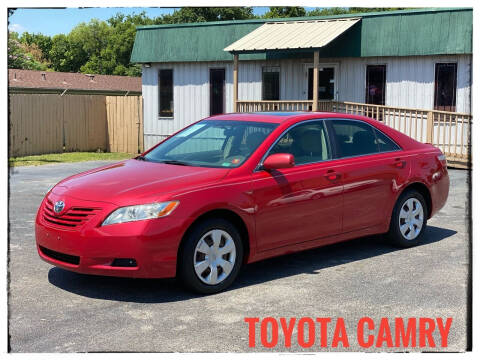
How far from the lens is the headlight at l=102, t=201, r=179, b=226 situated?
19.3 ft

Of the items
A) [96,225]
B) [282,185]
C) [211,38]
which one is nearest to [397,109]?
[211,38]

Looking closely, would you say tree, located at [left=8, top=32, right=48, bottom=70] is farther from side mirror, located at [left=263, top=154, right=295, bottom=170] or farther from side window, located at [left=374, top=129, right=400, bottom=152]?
side mirror, located at [left=263, top=154, right=295, bottom=170]

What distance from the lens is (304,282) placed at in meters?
6.72

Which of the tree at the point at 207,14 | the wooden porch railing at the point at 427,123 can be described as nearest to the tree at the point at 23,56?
the tree at the point at 207,14

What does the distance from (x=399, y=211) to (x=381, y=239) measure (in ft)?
1.82

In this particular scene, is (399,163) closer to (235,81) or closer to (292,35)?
(292,35)

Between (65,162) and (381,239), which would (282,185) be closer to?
(381,239)

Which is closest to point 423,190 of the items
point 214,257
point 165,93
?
point 214,257

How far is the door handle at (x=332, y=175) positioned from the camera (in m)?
7.19

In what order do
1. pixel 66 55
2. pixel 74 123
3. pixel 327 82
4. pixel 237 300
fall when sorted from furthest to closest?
1. pixel 66 55
2. pixel 74 123
3. pixel 327 82
4. pixel 237 300

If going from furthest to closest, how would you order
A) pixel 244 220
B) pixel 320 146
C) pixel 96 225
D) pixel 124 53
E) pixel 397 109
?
pixel 124 53 < pixel 397 109 < pixel 320 146 < pixel 244 220 < pixel 96 225

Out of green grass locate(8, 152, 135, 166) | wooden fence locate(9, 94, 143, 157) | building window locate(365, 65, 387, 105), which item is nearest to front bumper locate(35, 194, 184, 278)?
green grass locate(8, 152, 135, 166)

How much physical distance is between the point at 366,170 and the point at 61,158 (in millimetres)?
16846

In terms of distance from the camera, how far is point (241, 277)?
22.6 feet
